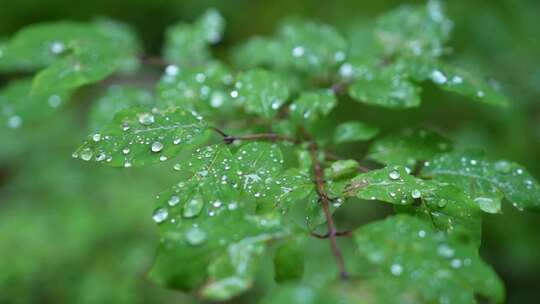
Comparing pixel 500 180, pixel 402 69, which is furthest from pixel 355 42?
pixel 500 180

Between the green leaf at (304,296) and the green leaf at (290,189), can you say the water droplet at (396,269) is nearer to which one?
the green leaf at (304,296)

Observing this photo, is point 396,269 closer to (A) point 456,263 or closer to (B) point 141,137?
(A) point 456,263

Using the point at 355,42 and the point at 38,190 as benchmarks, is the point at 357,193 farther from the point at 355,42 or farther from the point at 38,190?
the point at 38,190

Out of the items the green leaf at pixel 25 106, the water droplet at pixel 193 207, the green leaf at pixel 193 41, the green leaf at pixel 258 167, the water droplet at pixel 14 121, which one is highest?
the water droplet at pixel 193 207

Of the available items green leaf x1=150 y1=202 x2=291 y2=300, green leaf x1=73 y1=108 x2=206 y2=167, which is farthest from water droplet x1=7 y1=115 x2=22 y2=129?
green leaf x1=150 y1=202 x2=291 y2=300

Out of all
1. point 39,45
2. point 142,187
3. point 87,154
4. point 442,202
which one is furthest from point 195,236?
point 142,187

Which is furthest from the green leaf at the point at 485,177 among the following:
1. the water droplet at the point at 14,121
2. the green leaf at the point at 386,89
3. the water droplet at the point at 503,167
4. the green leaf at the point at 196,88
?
the water droplet at the point at 14,121
